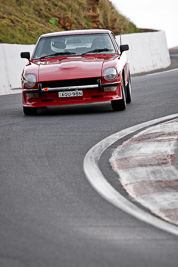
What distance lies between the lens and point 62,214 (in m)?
4.72

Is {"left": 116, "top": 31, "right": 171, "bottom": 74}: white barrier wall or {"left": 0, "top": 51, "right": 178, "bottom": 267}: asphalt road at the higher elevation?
{"left": 0, "top": 51, "right": 178, "bottom": 267}: asphalt road

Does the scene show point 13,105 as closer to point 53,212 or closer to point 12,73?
point 12,73

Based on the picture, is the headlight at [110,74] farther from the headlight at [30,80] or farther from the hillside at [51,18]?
the hillside at [51,18]

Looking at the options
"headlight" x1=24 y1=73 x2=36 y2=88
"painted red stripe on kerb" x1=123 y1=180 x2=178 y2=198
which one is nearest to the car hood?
"headlight" x1=24 y1=73 x2=36 y2=88

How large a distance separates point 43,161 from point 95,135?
183 centimetres

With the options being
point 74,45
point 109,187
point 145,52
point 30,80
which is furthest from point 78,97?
point 145,52

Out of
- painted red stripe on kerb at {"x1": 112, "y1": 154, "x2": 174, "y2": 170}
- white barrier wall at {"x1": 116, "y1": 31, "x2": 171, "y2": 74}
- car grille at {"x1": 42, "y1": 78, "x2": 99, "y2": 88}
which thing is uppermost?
car grille at {"x1": 42, "y1": 78, "x2": 99, "y2": 88}

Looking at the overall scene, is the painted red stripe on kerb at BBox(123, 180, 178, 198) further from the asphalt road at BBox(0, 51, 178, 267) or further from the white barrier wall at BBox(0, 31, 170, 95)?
the white barrier wall at BBox(0, 31, 170, 95)

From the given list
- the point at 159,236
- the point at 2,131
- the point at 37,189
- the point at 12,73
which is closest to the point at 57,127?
the point at 2,131

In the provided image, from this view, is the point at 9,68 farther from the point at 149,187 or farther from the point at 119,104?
the point at 149,187

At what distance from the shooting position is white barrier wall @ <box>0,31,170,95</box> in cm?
1903

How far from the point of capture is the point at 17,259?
147 inches

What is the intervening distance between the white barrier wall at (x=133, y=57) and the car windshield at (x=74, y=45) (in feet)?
21.5

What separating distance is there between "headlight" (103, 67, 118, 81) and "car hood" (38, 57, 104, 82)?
10cm
